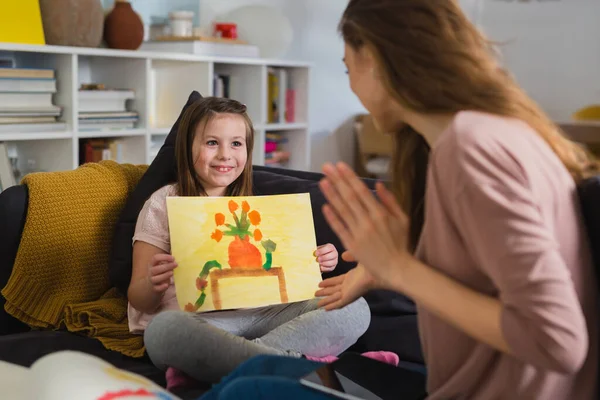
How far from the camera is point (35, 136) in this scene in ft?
10.4

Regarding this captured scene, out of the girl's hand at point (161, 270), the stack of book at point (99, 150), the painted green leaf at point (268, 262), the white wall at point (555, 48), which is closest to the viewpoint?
the girl's hand at point (161, 270)

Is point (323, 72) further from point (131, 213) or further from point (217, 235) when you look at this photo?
point (217, 235)

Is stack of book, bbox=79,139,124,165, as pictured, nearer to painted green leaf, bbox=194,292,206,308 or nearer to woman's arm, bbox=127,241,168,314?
woman's arm, bbox=127,241,168,314

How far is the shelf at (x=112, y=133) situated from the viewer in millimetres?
3357

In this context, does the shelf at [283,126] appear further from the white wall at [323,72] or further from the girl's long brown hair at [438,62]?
the girl's long brown hair at [438,62]

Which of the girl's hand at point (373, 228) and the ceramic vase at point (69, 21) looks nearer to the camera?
the girl's hand at point (373, 228)

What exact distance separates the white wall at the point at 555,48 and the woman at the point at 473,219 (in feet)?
15.8

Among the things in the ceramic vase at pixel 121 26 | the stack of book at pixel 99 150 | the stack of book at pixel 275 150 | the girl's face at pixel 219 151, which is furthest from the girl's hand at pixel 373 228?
the stack of book at pixel 275 150

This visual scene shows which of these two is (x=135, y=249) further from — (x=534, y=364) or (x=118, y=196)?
(x=534, y=364)

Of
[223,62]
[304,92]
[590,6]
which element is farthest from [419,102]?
[590,6]

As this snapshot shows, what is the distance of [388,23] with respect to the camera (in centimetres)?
101

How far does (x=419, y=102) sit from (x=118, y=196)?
3.91 feet

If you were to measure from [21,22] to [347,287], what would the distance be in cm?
239

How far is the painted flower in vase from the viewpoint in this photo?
1.81 meters
